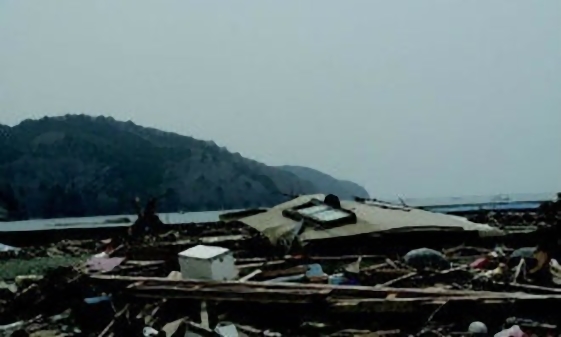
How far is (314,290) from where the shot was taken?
27.5ft

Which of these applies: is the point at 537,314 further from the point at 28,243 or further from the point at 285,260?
the point at 28,243

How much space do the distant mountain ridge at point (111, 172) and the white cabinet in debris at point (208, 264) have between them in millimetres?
95330

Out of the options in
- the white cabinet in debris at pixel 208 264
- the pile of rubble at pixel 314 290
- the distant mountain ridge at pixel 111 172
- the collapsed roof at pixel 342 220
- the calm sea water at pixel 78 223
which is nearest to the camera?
the pile of rubble at pixel 314 290

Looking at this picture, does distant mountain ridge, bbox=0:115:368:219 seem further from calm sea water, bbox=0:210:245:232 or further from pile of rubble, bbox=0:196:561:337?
pile of rubble, bbox=0:196:561:337

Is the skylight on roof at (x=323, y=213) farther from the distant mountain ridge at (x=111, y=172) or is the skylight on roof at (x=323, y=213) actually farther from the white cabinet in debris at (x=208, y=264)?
the distant mountain ridge at (x=111, y=172)

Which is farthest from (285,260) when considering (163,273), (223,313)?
(223,313)

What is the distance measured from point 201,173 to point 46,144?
33151 millimetres

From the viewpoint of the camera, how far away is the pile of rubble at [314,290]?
753cm

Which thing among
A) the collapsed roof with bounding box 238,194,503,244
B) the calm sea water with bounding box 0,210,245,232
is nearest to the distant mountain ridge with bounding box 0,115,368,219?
the calm sea water with bounding box 0,210,245,232

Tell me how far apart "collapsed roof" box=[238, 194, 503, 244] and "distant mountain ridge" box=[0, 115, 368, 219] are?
90.0 m

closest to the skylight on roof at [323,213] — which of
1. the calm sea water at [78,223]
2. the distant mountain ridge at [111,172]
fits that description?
the calm sea water at [78,223]

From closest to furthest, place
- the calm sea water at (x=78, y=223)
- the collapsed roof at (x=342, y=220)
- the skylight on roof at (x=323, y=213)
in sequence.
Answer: the collapsed roof at (x=342, y=220)
the skylight on roof at (x=323, y=213)
the calm sea water at (x=78, y=223)

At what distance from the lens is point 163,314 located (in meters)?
9.00

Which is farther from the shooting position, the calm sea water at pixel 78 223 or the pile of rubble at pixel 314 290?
the calm sea water at pixel 78 223
